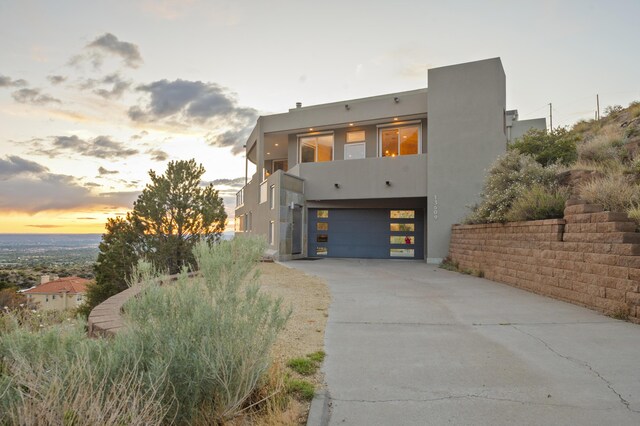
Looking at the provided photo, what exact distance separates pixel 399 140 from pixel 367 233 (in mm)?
5013

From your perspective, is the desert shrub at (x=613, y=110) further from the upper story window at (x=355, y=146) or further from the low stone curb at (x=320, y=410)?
the low stone curb at (x=320, y=410)

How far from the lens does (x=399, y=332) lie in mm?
5625

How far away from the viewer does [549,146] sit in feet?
49.8

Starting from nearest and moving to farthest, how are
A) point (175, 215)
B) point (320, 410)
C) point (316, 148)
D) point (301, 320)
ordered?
1. point (320, 410)
2. point (301, 320)
3. point (175, 215)
4. point (316, 148)

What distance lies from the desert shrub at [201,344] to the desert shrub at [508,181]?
9.52 m

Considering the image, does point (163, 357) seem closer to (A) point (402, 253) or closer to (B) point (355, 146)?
(A) point (402, 253)

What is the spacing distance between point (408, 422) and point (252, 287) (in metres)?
1.65

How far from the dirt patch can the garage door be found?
27.8 feet

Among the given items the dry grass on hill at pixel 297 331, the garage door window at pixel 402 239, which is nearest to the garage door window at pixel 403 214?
the garage door window at pixel 402 239

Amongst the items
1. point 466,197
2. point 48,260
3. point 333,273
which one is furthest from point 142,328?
point 48,260

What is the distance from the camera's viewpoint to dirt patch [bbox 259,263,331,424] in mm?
3867

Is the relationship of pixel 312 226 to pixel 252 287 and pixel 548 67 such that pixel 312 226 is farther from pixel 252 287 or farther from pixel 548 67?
pixel 252 287

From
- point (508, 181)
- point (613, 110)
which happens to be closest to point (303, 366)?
point (508, 181)

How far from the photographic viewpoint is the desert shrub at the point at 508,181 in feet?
35.8
